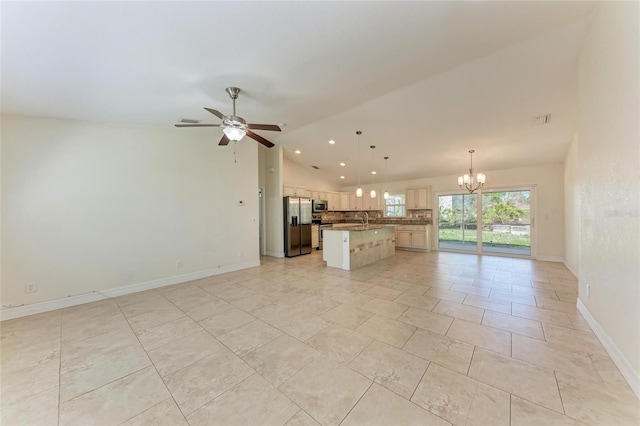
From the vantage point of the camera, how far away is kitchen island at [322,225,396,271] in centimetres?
513

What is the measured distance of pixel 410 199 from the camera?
8.01m

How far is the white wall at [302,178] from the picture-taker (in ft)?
25.5

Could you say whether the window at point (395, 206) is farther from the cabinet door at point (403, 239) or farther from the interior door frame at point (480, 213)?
the interior door frame at point (480, 213)

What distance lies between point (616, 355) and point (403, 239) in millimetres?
6102

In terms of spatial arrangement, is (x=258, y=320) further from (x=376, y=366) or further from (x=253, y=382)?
(x=376, y=366)

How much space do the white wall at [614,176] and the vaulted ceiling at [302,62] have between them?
44 centimetres

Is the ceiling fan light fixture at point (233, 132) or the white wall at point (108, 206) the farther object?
the white wall at point (108, 206)

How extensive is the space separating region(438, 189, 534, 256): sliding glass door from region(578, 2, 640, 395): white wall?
449 centimetres

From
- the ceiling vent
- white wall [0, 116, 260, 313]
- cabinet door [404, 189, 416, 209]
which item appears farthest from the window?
white wall [0, 116, 260, 313]

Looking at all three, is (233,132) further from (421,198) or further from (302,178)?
(421,198)

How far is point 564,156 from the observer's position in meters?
5.38

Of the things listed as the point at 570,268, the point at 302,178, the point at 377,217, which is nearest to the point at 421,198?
the point at 377,217

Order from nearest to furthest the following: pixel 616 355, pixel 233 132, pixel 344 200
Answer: pixel 616 355 < pixel 233 132 < pixel 344 200

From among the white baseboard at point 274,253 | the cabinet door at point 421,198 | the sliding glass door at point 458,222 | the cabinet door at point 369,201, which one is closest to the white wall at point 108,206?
the white baseboard at point 274,253
